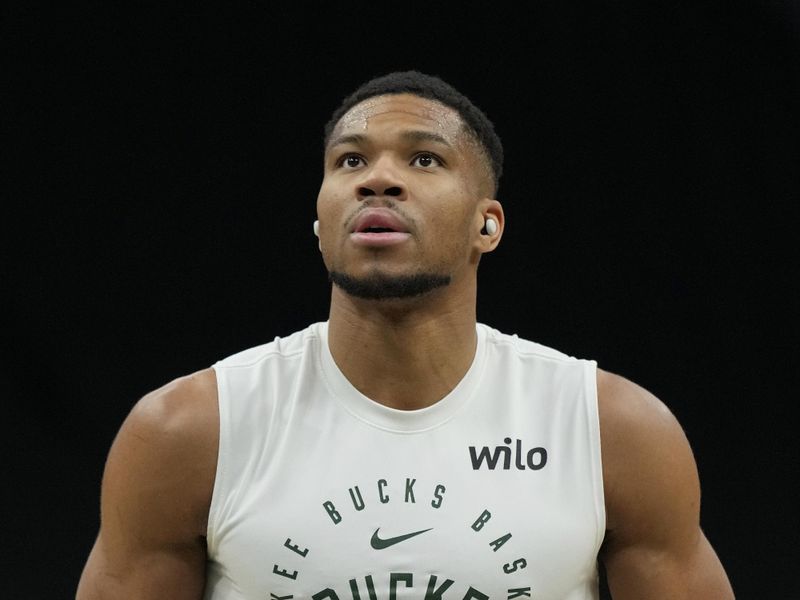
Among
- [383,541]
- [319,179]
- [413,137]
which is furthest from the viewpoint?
[319,179]

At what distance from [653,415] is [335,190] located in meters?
0.59

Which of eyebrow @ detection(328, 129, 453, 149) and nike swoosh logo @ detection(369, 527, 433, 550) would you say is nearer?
nike swoosh logo @ detection(369, 527, 433, 550)

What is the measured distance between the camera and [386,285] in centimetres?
205

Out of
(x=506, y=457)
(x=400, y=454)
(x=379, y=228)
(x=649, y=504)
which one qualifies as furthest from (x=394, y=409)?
(x=649, y=504)

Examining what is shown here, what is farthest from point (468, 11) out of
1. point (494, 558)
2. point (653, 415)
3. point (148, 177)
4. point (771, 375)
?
point (494, 558)

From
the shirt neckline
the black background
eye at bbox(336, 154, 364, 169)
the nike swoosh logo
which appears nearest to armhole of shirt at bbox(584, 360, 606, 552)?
the shirt neckline

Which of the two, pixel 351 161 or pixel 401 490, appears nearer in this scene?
pixel 401 490

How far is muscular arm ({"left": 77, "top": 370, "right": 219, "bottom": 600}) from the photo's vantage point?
6.77 ft

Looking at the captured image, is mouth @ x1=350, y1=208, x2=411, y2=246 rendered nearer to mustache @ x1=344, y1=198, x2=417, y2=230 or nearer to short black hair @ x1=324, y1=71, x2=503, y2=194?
mustache @ x1=344, y1=198, x2=417, y2=230

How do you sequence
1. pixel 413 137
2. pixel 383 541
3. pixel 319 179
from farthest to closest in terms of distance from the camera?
pixel 319 179
pixel 413 137
pixel 383 541

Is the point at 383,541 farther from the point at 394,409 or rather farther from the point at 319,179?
the point at 319,179

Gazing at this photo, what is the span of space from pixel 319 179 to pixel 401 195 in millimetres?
1174

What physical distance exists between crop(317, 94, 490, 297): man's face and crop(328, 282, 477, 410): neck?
0.06 m

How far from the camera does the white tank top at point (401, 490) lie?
6.66ft
